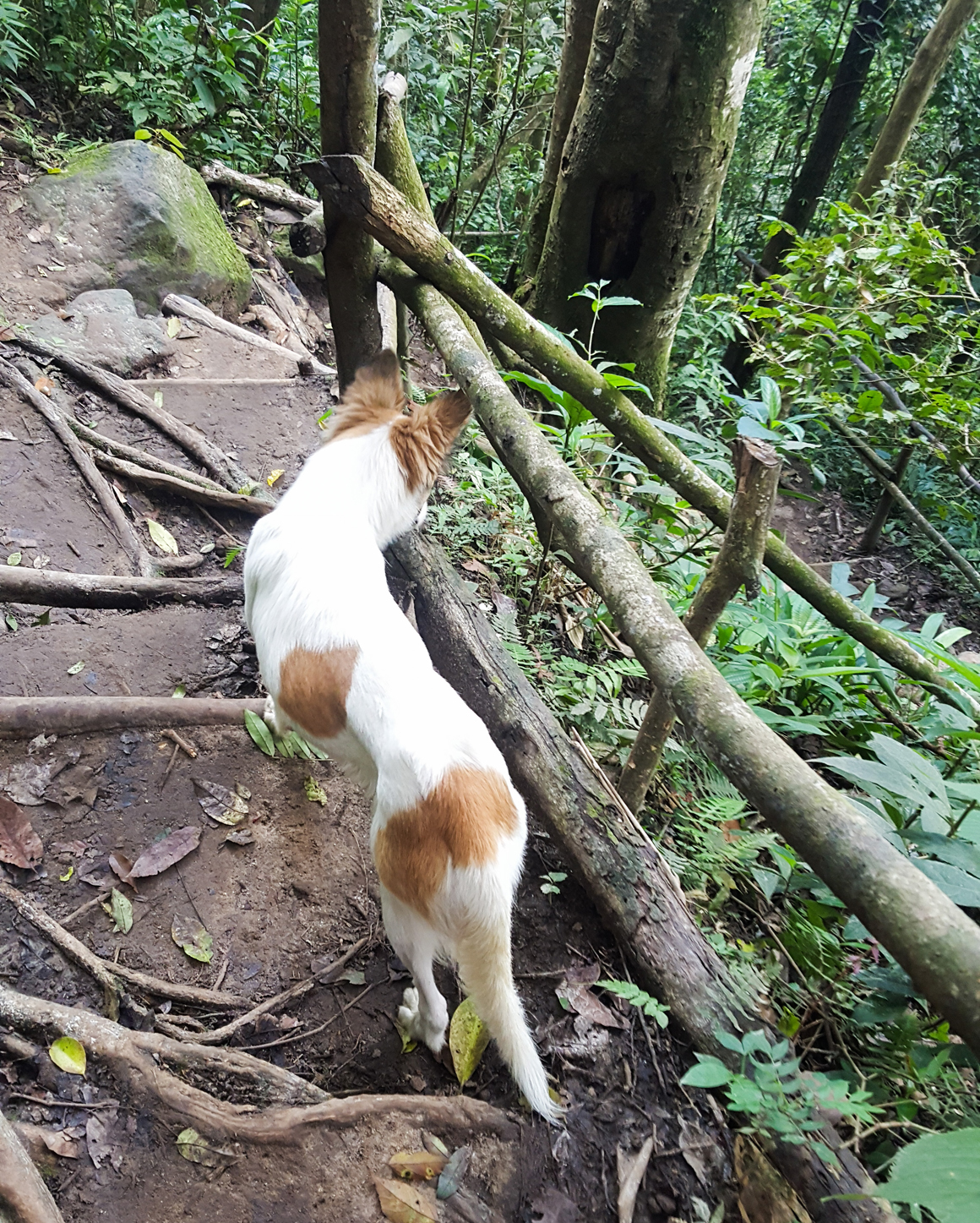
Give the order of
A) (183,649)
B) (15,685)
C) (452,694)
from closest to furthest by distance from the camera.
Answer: (452,694) → (15,685) → (183,649)

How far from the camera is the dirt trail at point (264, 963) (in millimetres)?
1763

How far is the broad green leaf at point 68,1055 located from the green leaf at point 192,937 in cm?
→ 48

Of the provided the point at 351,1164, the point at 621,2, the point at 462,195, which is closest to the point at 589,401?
the point at 351,1164

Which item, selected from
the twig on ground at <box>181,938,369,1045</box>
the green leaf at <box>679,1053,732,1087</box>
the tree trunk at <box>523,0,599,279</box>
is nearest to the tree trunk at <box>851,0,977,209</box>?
the tree trunk at <box>523,0,599,279</box>

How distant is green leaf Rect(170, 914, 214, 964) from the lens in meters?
2.29

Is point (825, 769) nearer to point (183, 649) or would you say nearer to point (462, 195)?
point (183, 649)

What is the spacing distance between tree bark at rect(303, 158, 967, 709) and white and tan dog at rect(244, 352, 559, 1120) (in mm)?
485

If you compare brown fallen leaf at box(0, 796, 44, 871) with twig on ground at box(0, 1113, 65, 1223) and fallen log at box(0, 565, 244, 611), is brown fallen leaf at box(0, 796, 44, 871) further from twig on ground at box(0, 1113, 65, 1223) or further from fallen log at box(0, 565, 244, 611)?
twig on ground at box(0, 1113, 65, 1223)

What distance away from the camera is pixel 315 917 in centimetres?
251

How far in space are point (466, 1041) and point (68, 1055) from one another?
1.13m

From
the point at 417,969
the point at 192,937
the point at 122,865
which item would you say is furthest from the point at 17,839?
the point at 417,969

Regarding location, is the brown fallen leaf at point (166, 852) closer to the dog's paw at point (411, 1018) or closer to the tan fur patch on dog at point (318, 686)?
the tan fur patch on dog at point (318, 686)

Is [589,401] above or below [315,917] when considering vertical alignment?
above

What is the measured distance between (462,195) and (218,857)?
9058mm
